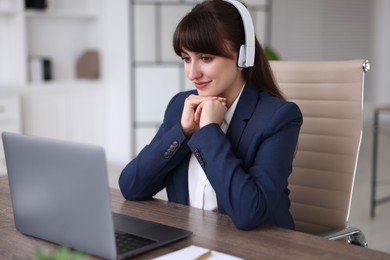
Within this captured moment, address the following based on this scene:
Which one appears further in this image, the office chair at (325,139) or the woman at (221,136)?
the office chair at (325,139)

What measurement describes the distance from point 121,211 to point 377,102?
777 cm

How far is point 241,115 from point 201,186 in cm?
22

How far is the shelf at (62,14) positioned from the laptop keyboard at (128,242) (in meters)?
3.95

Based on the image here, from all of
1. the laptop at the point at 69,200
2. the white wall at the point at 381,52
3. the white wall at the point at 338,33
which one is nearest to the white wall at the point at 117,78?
the white wall at the point at 338,33

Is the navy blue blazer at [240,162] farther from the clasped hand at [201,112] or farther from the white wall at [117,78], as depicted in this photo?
the white wall at [117,78]

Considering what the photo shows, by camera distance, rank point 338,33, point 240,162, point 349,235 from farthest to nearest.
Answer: point 338,33 → point 349,235 → point 240,162

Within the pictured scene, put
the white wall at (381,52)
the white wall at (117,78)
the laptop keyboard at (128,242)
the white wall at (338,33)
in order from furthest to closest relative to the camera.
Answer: the white wall at (381,52)
the white wall at (338,33)
the white wall at (117,78)
the laptop keyboard at (128,242)

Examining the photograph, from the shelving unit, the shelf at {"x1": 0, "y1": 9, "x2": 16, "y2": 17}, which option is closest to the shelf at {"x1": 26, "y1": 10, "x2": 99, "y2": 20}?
the shelving unit

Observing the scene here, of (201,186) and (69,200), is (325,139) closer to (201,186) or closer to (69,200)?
(201,186)

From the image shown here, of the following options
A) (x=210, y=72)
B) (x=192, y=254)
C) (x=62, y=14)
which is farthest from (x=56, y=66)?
(x=192, y=254)

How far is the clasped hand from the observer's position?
1475mm

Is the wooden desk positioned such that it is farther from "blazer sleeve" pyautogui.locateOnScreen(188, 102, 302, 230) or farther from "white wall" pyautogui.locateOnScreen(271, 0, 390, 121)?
"white wall" pyautogui.locateOnScreen(271, 0, 390, 121)

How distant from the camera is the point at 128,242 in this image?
1.16 meters

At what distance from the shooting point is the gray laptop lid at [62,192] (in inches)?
40.3
